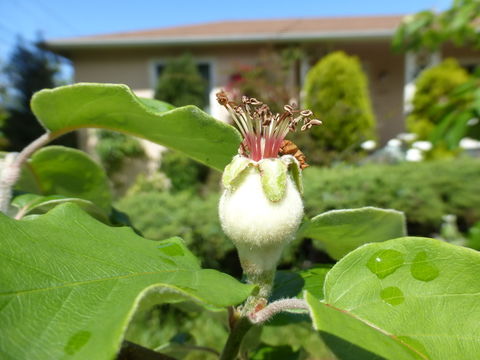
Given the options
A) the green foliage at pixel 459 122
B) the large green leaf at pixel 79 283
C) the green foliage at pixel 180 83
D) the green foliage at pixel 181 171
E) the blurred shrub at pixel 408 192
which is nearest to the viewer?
the large green leaf at pixel 79 283

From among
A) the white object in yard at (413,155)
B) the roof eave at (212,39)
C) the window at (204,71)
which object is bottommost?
the white object in yard at (413,155)

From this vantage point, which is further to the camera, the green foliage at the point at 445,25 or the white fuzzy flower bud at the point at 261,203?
the green foliage at the point at 445,25

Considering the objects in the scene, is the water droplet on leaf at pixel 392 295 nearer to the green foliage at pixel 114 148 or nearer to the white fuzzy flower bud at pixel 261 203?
the white fuzzy flower bud at pixel 261 203

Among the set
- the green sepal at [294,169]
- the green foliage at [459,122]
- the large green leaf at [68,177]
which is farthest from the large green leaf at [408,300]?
the green foliage at [459,122]

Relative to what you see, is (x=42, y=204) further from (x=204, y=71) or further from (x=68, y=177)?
(x=204, y=71)

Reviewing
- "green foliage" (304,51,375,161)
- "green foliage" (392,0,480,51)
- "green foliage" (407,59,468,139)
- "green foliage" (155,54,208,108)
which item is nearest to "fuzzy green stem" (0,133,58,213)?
"green foliage" (392,0,480,51)

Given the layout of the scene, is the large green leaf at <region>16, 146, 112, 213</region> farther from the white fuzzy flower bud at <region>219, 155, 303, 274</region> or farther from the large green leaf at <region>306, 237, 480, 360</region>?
the large green leaf at <region>306, 237, 480, 360</region>
